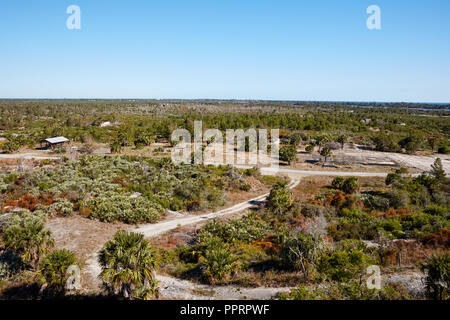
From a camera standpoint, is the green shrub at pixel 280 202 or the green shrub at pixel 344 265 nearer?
the green shrub at pixel 344 265

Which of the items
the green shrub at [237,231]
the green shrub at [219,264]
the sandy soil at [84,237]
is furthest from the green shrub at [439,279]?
the sandy soil at [84,237]

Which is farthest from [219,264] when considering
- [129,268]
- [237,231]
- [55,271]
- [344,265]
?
[55,271]

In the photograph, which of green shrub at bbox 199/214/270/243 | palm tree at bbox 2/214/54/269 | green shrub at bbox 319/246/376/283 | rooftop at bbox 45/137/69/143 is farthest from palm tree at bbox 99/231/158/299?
rooftop at bbox 45/137/69/143

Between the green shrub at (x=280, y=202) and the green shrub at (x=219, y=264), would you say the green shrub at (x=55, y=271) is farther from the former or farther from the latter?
the green shrub at (x=280, y=202)

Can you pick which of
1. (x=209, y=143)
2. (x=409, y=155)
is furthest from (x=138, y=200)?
(x=409, y=155)

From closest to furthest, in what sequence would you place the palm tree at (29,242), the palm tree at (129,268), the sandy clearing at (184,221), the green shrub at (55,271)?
the palm tree at (129,268)
the green shrub at (55,271)
the palm tree at (29,242)
the sandy clearing at (184,221)
